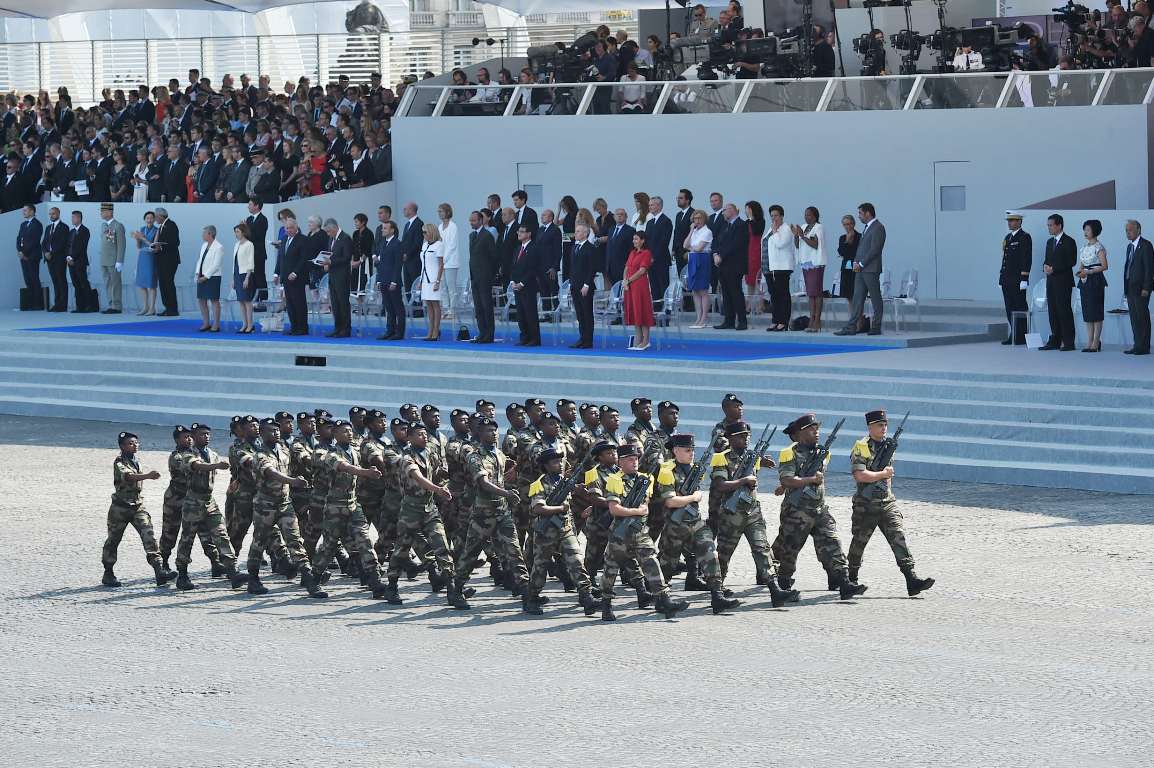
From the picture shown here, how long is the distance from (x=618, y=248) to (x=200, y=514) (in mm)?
10091

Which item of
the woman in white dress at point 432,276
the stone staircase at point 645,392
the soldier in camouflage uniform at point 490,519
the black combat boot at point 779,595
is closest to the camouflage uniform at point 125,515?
the soldier in camouflage uniform at point 490,519

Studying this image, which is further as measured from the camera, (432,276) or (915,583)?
(432,276)

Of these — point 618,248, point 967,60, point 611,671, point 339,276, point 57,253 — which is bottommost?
point 611,671

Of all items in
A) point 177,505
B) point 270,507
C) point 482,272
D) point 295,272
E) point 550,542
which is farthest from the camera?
point 295,272

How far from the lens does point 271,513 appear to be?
13609 millimetres

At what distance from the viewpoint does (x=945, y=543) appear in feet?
46.9

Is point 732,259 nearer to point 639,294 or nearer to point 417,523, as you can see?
point 639,294

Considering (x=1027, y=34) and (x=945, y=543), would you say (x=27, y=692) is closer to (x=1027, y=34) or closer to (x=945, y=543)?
(x=945, y=543)

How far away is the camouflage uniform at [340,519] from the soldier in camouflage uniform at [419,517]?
311 mm

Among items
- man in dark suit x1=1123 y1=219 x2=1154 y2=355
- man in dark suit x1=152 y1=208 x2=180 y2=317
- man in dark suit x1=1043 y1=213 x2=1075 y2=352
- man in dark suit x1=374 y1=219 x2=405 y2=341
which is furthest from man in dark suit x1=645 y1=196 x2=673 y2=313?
man in dark suit x1=152 y1=208 x2=180 y2=317

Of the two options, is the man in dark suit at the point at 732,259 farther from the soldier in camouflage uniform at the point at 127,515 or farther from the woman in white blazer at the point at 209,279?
the soldier in camouflage uniform at the point at 127,515

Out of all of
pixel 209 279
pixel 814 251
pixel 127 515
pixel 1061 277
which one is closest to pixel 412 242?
pixel 209 279

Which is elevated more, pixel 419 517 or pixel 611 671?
pixel 419 517

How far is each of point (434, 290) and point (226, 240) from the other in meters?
5.98
